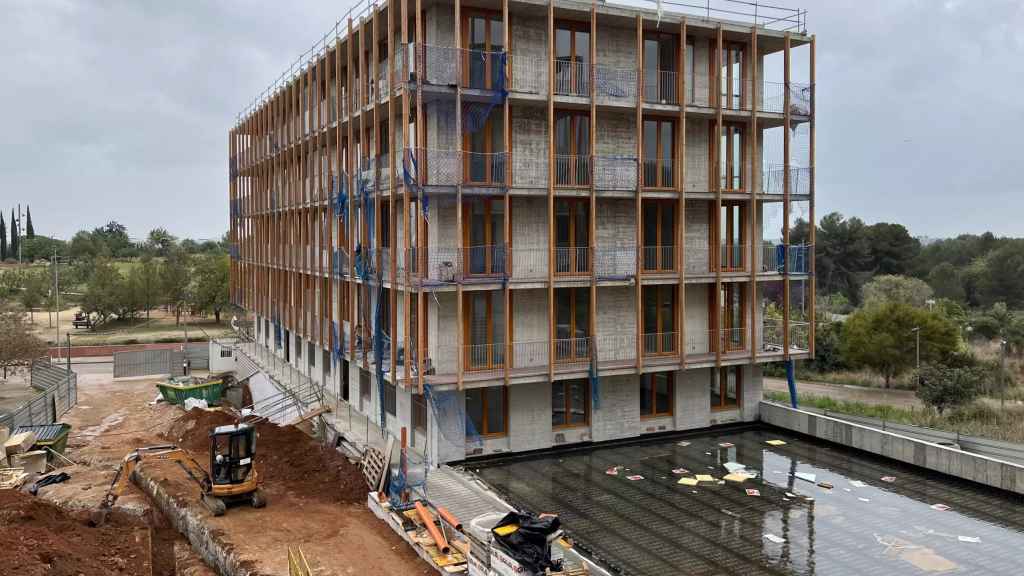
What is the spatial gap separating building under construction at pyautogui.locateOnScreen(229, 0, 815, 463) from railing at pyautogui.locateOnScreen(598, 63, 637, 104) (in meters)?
0.09

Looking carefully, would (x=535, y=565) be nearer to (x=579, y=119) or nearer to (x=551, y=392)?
(x=551, y=392)

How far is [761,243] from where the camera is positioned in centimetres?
2864

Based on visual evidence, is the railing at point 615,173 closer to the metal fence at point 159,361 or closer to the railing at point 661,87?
the railing at point 661,87

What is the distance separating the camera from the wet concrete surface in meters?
16.4

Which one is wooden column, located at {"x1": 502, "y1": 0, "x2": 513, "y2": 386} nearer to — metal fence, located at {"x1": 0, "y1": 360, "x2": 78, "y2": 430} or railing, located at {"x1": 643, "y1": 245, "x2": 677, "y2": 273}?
railing, located at {"x1": 643, "y1": 245, "x2": 677, "y2": 273}

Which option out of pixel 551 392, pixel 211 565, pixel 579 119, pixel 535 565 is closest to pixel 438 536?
pixel 535 565

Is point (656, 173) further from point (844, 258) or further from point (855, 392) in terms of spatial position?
point (844, 258)

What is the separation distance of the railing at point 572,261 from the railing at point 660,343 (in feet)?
11.9

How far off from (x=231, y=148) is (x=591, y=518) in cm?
4019

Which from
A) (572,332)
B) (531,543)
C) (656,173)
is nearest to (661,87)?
(656,173)

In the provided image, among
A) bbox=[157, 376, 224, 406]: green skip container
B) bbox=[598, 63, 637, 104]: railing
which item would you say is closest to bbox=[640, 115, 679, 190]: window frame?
bbox=[598, 63, 637, 104]: railing

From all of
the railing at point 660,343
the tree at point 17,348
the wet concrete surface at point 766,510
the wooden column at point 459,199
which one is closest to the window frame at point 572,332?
the railing at point 660,343

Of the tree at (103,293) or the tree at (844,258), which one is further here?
the tree at (844,258)

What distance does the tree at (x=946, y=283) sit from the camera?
85812 mm
